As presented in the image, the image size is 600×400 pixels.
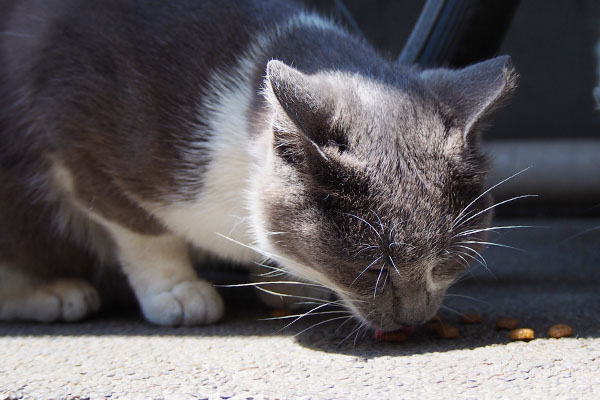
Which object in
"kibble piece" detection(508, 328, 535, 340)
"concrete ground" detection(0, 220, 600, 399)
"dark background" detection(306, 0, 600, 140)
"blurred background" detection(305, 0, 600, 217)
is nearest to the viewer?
"concrete ground" detection(0, 220, 600, 399)

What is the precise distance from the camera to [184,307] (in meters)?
1.88

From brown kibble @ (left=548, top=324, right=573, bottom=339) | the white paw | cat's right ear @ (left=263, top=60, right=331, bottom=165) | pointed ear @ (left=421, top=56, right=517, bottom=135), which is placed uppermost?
pointed ear @ (left=421, top=56, right=517, bottom=135)

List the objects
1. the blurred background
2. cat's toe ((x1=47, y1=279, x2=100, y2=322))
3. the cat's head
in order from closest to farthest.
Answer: the cat's head < cat's toe ((x1=47, y1=279, x2=100, y2=322)) < the blurred background

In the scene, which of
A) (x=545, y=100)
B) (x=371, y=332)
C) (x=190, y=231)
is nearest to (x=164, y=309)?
(x=190, y=231)

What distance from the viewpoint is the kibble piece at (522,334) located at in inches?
62.7

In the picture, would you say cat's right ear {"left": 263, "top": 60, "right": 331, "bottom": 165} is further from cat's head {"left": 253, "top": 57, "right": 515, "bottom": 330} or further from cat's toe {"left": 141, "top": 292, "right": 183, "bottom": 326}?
cat's toe {"left": 141, "top": 292, "right": 183, "bottom": 326}

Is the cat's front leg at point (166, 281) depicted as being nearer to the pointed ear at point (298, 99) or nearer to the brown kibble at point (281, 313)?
the brown kibble at point (281, 313)

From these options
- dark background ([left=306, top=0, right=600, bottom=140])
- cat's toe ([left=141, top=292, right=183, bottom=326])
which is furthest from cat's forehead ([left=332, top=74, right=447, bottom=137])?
dark background ([left=306, top=0, right=600, bottom=140])

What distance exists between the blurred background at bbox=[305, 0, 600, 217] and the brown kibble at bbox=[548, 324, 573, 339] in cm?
142

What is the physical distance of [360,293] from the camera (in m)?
1.52

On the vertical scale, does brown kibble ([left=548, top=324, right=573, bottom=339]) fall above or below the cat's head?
below

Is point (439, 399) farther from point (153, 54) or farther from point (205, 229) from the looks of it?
point (153, 54)

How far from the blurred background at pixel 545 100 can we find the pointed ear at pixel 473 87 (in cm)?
141

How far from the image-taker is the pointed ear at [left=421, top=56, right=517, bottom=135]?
4.99 ft
